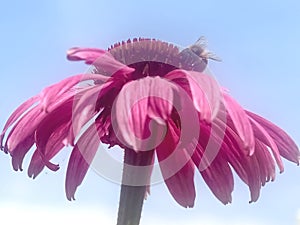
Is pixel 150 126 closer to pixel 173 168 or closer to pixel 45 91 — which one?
pixel 45 91

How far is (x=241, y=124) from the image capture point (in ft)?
7.01

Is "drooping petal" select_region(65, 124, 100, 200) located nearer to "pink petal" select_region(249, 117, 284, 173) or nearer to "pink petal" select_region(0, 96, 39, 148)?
"pink petal" select_region(0, 96, 39, 148)

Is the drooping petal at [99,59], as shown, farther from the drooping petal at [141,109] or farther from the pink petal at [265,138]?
the pink petal at [265,138]

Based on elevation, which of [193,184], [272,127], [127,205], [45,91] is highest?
[45,91]

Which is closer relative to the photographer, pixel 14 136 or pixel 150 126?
pixel 150 126

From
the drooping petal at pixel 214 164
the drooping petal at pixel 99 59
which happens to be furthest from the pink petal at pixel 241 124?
the drooping petal at pixel 99 59

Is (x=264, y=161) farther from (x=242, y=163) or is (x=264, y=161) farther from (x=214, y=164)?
(x=214, y=164)

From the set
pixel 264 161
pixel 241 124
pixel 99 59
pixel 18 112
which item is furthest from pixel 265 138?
pixel 18 112

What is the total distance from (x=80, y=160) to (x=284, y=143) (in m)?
0.79

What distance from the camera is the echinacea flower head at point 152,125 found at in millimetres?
2129

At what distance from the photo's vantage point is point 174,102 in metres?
2.21

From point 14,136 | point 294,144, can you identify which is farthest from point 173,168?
point 14,136

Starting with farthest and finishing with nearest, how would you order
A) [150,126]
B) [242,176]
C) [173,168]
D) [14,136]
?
[173,168]
[242,176]
[14,136]
[150,126]

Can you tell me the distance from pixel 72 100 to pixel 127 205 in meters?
0.42
